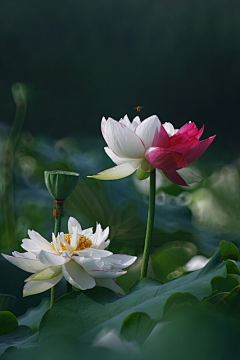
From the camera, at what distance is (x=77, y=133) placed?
1.95m

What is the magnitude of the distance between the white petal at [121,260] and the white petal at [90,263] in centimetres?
2

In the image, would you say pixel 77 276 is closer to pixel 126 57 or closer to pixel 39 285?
pixel 39 285

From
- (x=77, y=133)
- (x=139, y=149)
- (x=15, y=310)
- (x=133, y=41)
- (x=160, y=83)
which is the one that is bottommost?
(x=15, y=310)

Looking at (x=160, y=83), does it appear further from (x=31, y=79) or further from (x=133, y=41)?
(x=31, y=79)

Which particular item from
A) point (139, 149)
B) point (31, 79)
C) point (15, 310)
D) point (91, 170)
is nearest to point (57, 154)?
point (91, 170)

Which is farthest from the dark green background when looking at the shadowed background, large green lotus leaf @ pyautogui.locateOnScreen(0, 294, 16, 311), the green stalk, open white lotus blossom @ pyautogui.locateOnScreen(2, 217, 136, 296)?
open white lotus blossom @ pyautogui.locateOnScreen(2, 217, 136, 296)

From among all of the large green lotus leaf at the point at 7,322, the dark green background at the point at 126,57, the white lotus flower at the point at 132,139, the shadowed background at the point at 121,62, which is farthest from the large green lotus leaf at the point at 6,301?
the dark green background at the point at 126,57

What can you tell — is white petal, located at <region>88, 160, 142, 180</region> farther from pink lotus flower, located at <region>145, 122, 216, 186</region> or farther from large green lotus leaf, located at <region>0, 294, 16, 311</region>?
large green lotus leaf, located at <region>0, 294, 16, 311</region>

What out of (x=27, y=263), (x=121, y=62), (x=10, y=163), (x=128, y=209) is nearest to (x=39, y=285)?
(x=27, y=263)

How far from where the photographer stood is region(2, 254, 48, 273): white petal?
11.6 inches

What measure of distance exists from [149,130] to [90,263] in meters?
0.12

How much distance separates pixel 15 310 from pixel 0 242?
0.47 feet

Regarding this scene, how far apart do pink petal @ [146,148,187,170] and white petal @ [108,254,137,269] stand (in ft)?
0.27

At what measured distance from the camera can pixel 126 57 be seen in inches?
86.2
